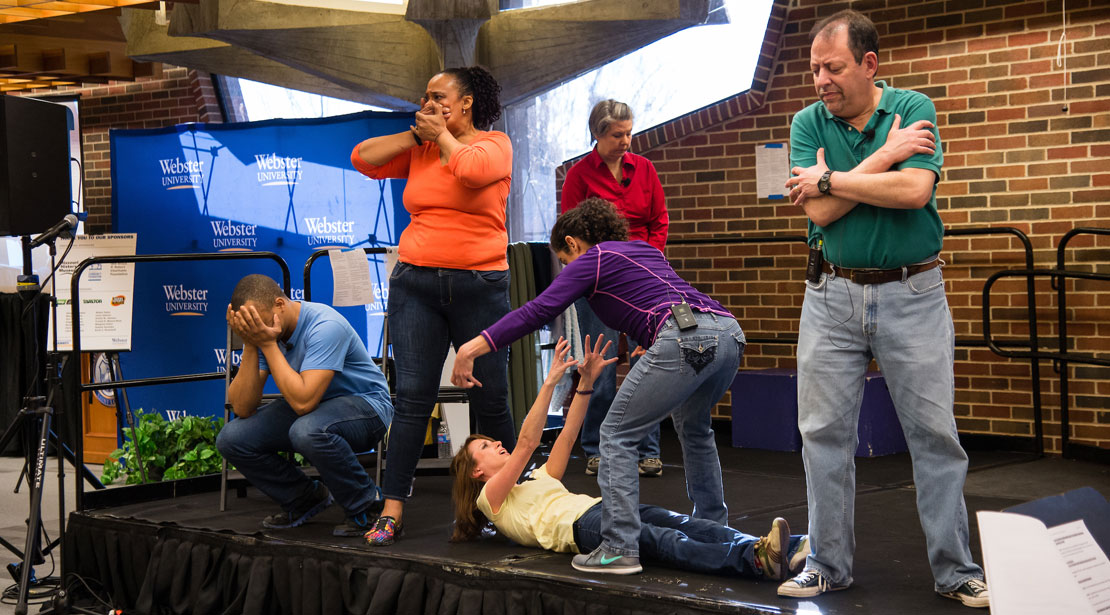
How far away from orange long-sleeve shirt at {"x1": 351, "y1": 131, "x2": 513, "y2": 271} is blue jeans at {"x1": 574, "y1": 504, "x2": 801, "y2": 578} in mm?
911

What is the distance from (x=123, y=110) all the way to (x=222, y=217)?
2.10m

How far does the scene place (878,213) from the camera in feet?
8.66

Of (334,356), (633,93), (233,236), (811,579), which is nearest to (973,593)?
(811,579)

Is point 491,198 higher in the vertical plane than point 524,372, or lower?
higher

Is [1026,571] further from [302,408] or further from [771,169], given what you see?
[771,169]

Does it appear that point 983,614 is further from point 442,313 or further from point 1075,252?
point 1075,252

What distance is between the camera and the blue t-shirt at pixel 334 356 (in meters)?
3.76

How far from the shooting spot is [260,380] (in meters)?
3.87

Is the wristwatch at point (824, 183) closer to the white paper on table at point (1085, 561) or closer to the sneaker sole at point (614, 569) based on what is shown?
the white paper on table at point (1085, 561)

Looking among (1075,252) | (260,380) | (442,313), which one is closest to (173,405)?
(260,380)

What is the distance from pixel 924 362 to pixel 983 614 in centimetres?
61

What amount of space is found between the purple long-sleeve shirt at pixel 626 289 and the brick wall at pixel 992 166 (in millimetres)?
2707

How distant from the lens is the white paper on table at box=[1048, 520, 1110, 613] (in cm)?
181

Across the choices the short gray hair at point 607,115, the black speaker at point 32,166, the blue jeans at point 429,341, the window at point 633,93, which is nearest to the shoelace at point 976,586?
the blue jeans at point 429,341
